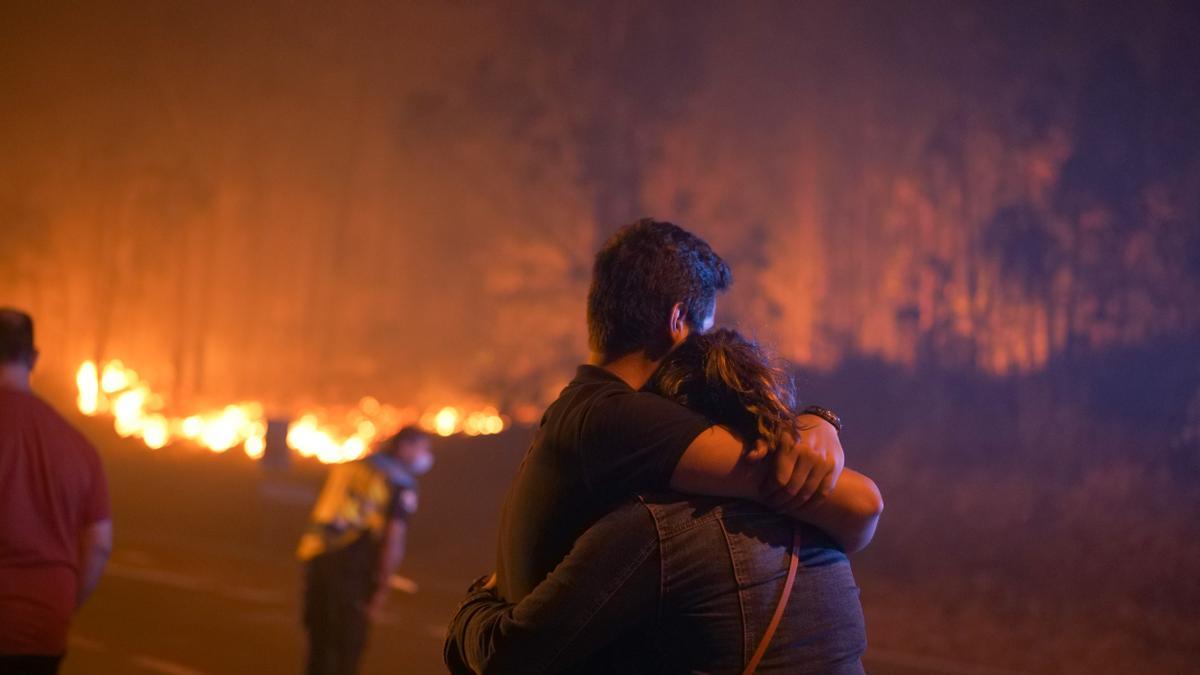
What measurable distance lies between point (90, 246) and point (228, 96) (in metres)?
6.83

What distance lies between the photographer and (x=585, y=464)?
5.42 ft

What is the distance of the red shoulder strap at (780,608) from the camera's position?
160cm

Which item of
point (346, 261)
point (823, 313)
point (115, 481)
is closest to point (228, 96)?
point (346, 261)

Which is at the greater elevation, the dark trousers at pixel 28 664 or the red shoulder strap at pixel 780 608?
the red shoulder strap at pixel 780 608

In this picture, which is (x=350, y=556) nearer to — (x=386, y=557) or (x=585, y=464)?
(x=386, y=557)

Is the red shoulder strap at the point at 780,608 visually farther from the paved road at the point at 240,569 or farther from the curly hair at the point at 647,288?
the paved road at the point at 240,569

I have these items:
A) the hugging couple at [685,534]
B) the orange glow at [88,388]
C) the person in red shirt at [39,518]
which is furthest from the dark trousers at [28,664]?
the orange glow at [88,388]

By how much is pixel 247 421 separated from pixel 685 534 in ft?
80.4

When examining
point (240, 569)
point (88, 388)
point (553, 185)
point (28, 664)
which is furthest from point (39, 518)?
point (88, 388)

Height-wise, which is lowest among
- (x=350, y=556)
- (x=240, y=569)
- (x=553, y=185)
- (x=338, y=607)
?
(x=240, y=569)

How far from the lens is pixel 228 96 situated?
26781 mm

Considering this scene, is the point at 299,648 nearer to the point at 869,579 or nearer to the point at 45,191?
the point at 869,579

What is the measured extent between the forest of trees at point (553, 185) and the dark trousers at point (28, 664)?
14997 mm

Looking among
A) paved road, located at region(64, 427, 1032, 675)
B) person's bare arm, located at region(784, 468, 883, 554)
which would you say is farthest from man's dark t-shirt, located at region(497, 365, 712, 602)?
paved road, located at region(64, 427, 1032, 675)
